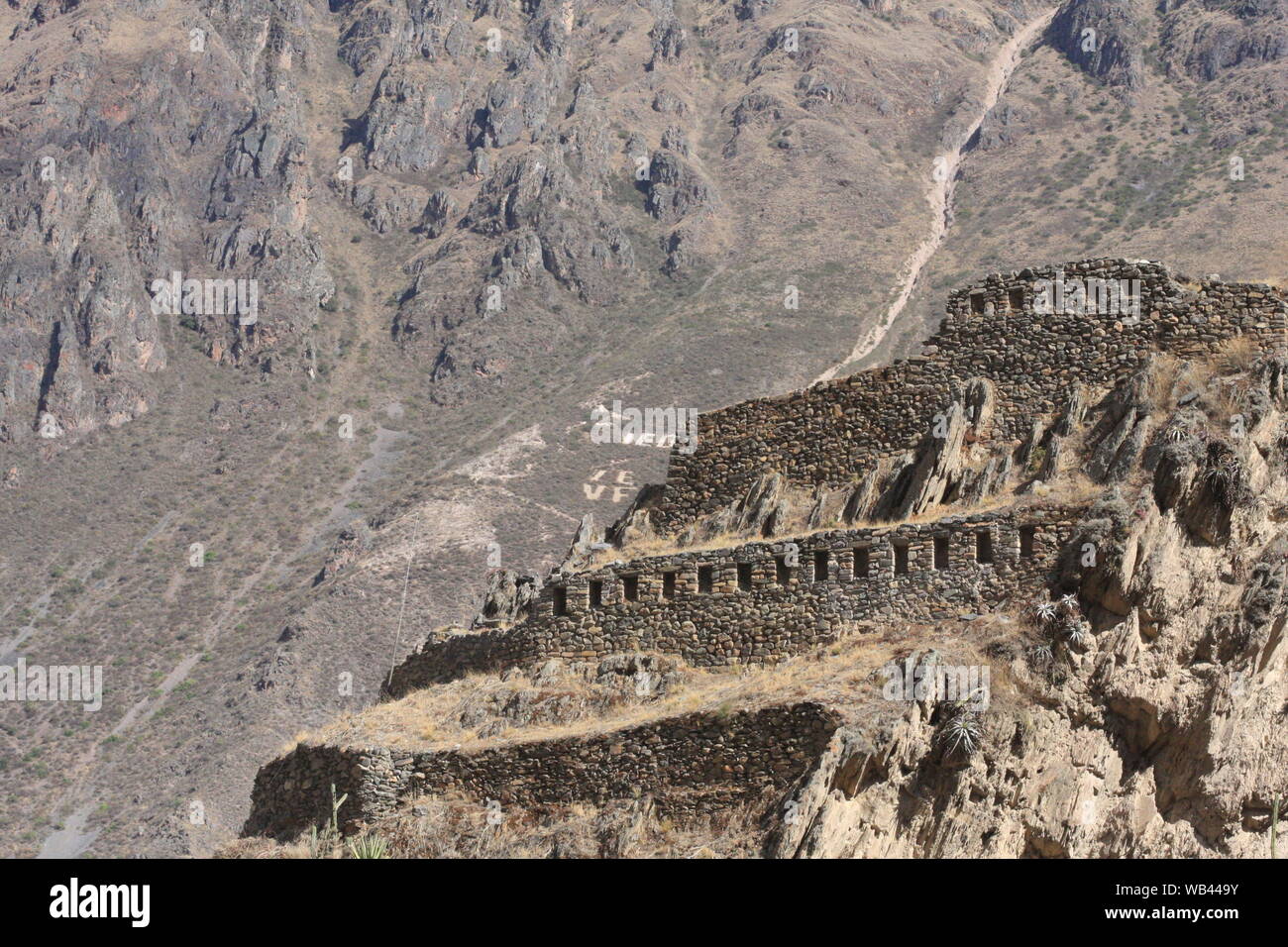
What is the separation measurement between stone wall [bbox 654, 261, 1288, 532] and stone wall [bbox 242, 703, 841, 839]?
7374mm

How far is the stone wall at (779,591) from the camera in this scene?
28.7m

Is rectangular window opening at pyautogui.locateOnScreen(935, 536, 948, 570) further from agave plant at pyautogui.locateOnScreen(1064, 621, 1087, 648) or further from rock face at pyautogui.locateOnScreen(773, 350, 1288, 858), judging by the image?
agave plant at pyautogui.locateOnScreen(1064, 621, 1087, 648)

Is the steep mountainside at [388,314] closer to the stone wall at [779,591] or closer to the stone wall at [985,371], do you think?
the stone wall at [779,591]

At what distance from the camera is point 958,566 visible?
2895 cm

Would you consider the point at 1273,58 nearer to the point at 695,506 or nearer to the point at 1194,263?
the point at 1194,263

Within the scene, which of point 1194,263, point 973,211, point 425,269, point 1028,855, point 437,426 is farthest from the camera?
point 425,269

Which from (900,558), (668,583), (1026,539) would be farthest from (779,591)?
(1026,539)

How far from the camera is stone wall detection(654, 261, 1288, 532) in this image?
30906mm

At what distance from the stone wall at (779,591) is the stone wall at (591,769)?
3.04 m

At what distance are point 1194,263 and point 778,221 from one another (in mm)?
58482

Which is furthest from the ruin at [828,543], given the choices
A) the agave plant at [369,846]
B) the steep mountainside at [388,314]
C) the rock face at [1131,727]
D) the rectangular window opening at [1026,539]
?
the steep mountainside at [388,314]

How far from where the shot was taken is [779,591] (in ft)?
101

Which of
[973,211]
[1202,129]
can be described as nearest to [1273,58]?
[1202,129]

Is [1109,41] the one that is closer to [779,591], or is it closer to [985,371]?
[985,371]
